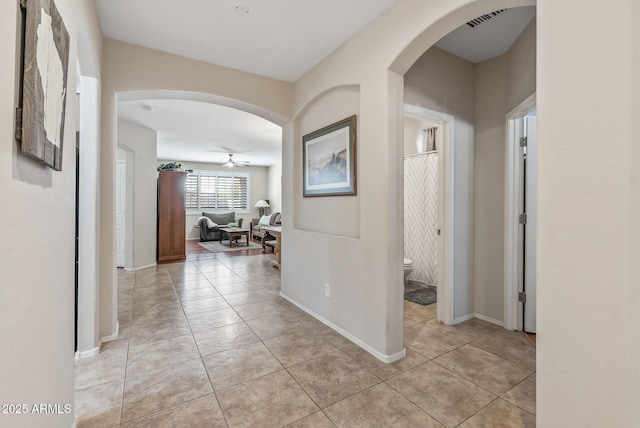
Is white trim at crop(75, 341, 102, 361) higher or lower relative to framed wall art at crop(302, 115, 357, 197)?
lower

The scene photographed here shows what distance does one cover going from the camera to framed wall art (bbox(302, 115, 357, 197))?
2609 mm

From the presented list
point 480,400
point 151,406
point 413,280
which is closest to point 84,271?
point 151,406

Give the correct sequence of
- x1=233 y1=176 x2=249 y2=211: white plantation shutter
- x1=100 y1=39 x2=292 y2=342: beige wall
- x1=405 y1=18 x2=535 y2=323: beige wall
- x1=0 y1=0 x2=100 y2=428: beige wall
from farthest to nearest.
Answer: x1=233 y1=176 x2=249 y2=211: white plantation shutter → x1=405 y1=18 x2=535 y2=323: beige wall → x1=100 y1=39 x2=292 y2=342: beige wall → x1=0 y1=0 x2=100 y2=428: beige wall

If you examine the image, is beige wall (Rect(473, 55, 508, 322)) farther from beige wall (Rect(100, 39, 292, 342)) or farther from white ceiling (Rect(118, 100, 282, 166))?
white ceiling (Rect(118, 100, 282, 166))

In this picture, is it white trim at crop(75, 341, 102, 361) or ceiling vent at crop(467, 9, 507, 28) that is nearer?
white trim at crop(75, 341, 102, 361)

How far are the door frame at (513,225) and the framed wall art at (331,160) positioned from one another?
1.49 m

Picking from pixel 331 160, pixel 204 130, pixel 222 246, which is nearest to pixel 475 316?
pixel 331 160

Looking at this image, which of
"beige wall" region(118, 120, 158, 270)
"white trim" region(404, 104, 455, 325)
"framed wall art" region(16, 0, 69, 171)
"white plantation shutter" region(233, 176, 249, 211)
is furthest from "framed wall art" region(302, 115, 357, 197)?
"white plantation shutter" region(233, 176, 249, 211)

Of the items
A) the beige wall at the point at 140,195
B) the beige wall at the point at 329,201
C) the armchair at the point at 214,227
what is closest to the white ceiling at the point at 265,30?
the beige wall at the point at 329,201

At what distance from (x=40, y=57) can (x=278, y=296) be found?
10.8 ft

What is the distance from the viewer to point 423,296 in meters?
3.77

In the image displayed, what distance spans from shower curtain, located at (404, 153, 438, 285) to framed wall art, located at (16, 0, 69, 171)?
13.4 feet

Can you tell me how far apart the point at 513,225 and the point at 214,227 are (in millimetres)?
8095

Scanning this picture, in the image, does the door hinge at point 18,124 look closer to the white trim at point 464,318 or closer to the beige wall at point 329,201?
the beige wall at point 329,201
